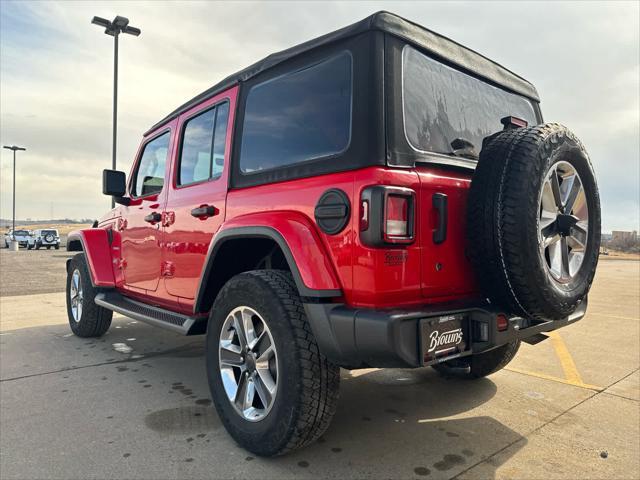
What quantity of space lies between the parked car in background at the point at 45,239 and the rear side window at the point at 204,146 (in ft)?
107

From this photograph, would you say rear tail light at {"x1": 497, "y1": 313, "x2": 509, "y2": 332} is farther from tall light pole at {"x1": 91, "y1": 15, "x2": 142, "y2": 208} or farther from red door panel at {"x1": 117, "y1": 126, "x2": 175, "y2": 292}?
tall light pole at {"x1": 91, "y1": 15, "x2": 142, "y2": 208}

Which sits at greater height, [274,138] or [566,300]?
[274,138]

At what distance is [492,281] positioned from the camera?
226cm

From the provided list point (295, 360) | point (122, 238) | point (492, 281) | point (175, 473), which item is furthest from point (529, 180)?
point (122, 238)

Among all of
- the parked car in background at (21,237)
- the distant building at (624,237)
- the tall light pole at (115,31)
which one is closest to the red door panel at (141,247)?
the tall light pole at (115,31)

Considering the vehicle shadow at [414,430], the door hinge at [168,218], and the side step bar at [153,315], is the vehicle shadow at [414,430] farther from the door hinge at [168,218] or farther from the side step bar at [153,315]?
the door hinge at [168,218]

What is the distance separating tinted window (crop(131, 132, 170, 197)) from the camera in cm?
404

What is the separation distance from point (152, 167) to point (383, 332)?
123 inches

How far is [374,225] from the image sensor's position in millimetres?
2023

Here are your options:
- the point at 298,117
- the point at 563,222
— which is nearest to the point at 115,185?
the point at 298,117

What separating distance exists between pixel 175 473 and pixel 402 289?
141 cm

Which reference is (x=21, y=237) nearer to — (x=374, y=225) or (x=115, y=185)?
(x=115, y=185)

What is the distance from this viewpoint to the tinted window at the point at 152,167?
4.04 m

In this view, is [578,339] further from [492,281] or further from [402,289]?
[402,289]
